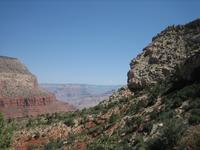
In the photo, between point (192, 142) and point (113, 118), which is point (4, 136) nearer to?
point (113, 118)

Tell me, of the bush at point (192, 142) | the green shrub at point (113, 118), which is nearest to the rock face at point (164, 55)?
the green shrub at point (113, 118)

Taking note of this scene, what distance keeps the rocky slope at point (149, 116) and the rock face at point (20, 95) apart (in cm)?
9992

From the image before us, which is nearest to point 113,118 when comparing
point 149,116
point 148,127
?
point 149,116

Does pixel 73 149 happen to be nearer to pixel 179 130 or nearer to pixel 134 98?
pixel 134 98

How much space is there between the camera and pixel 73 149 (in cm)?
2945

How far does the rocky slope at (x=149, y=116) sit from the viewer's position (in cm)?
2058

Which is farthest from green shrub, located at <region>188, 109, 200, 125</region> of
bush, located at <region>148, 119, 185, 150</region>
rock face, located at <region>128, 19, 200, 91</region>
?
rock face, located at <region>128, 19, 200, 91</region>

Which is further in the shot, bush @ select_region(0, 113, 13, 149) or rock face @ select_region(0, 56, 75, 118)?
rock face @ select_region(0, 56, 75, 118)

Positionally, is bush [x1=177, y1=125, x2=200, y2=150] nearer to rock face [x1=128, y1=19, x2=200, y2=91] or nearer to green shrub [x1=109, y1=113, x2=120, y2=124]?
green shrub [x1=109, y1=113, x2=120, y2=124]

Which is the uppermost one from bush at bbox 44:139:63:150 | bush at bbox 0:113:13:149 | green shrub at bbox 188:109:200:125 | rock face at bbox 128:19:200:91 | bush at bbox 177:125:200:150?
rock face at bbox 128:19:200:91

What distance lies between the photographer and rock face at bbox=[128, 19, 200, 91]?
38375mm

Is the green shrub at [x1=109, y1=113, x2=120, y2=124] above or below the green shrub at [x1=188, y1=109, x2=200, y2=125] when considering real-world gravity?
below

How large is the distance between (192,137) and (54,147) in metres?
17.3

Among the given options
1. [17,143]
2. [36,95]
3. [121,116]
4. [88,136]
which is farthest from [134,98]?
[36,95]
